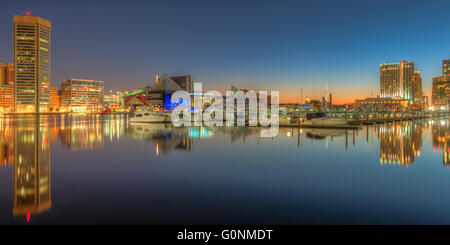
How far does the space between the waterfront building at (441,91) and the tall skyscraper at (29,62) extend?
233172 mm

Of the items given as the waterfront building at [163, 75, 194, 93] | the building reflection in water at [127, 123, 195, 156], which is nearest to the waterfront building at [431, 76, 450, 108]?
the waterfront building at [163, 75, 194, 93]

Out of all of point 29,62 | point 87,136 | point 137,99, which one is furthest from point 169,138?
point 137,99

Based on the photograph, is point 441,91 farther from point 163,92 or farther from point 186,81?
point 163,92

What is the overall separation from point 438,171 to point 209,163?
30.1 feet

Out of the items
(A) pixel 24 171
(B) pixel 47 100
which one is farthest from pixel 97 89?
(A) pixel 24 171

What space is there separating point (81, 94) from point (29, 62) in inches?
2178

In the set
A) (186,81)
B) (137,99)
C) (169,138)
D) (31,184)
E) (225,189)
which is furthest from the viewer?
(186,81)

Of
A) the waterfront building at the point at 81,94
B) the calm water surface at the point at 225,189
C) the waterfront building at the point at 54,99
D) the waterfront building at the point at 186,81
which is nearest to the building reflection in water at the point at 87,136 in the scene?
the calm water surface at the point at 225,189

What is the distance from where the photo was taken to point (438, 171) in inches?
395

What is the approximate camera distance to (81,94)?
179375mm

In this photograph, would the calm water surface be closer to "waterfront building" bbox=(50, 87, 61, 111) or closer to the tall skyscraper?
the tall skyscraper

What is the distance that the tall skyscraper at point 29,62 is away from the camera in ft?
404

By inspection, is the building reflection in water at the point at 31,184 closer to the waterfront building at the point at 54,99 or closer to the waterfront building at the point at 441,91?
the waterfront building at the point at 54,99
